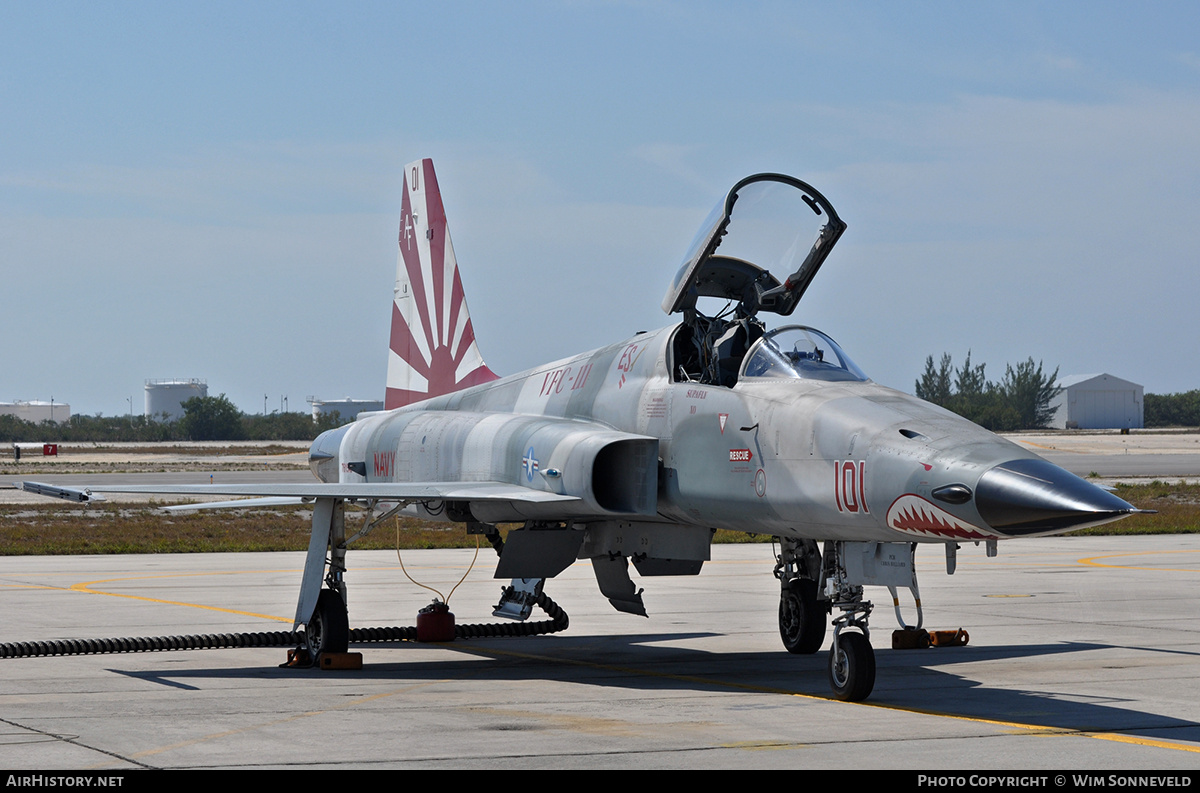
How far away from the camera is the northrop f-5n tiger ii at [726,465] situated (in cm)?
895

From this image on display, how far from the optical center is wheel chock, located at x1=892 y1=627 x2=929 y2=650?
14.0 meters

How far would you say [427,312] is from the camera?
63.3ft

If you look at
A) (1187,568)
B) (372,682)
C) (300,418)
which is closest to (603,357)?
(372,682)

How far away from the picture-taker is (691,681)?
38.4 feet

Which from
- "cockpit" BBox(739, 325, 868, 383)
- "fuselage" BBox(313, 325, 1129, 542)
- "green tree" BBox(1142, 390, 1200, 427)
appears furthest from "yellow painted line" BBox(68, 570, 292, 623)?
"green tree" BBox(1142, 390, 1200, 427)

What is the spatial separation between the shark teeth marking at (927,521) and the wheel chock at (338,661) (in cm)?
561

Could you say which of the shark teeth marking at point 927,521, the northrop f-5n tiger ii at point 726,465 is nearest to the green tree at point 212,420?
the northrop f-5n tiger ii at point 726,465

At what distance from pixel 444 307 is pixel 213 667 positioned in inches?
298

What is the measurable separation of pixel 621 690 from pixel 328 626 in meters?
3.12

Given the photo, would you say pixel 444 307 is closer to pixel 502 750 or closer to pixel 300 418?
pixel 502 750

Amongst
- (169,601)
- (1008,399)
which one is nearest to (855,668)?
(169,601)

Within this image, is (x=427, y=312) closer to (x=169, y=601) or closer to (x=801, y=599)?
(x=169, y=601)

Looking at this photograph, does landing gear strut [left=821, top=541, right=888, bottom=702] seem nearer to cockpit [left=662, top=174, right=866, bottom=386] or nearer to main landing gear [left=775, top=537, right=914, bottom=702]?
main landing gear [left=775, top=537, right=914, bottom=702]

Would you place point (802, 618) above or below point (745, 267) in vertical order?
below
